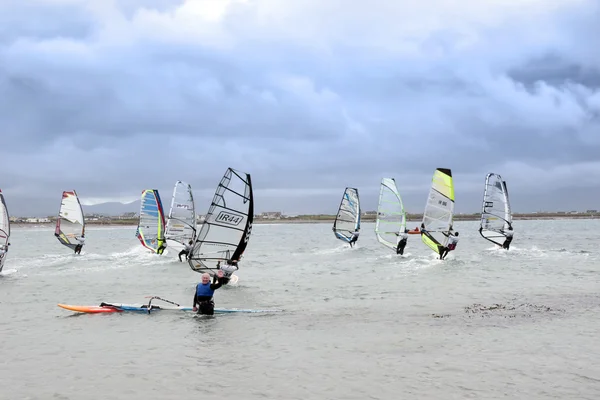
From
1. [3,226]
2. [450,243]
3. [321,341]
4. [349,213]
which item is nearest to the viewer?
[321,341]

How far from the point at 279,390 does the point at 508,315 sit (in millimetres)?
7021

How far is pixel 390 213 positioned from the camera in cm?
3180

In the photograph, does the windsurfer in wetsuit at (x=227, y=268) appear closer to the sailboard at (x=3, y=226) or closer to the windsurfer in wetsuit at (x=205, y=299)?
the windsurfer in wetsuit at (x=205, y=299)

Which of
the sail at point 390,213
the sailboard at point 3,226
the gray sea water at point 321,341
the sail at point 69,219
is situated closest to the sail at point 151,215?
the sail at point 69,219

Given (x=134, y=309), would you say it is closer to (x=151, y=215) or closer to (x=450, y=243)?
(x=450, y=243)

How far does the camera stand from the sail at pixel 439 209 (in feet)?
91.1

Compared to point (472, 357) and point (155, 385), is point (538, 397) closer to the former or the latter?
point (472, 357)

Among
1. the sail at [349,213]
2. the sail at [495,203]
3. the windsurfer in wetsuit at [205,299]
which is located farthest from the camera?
the sail at [349,213]

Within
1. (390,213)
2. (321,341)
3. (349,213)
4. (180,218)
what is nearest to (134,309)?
(321,341)

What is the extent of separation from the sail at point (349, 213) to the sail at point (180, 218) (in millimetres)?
11360

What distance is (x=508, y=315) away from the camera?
501 inches

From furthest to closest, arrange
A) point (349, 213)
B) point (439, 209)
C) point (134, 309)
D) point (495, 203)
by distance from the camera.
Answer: point (349, 213)
point (495, 203)
point (439, 209)
point (134, 309)

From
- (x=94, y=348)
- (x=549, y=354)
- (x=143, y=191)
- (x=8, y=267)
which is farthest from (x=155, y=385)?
(x=143, y=191)

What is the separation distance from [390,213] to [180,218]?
11.8m
